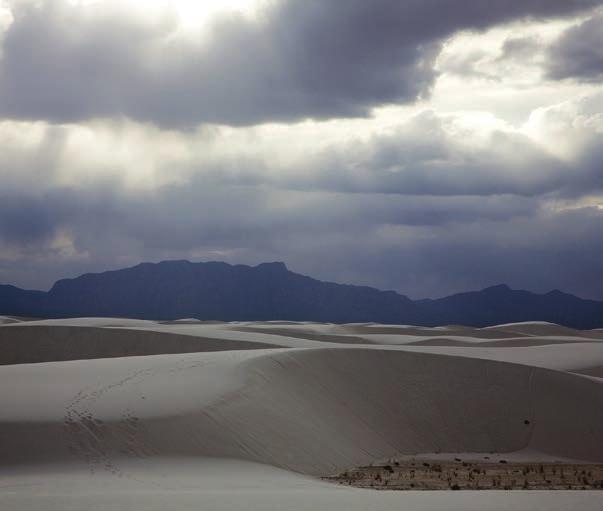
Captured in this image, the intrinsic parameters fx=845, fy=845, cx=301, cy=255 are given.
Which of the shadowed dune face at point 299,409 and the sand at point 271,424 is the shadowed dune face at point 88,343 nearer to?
the shadowed dune face at point 299,409

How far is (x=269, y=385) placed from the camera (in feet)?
82.8

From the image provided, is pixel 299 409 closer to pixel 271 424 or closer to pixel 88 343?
pixel 271 424

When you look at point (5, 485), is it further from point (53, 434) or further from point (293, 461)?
point (293, 461)

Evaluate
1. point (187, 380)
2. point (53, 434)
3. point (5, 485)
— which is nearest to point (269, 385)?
point (187, 380)

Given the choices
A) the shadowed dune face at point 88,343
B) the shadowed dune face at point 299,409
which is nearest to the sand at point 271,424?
the shadowed dune face at point 299,409

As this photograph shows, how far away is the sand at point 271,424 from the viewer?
13.8 metres

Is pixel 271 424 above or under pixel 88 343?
under

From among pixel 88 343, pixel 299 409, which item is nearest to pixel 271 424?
pixel 299 409

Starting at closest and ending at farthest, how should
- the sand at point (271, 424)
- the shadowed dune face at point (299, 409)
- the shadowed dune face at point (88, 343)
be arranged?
the sand at point (271, 424) → the shadowed dune face at point (299, 409) → the shadowed dune face at point (88, 343)

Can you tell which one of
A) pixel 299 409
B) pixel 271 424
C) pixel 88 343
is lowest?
pixel 271 424

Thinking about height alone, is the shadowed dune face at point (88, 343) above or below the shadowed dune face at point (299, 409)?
above

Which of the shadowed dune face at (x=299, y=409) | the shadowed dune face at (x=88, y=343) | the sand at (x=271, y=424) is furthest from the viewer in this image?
the shadowed dune face at (x=88, y=343)

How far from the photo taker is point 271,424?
22.1 m

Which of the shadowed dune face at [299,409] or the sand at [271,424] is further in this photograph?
the shadowed dune face at [299,409]
